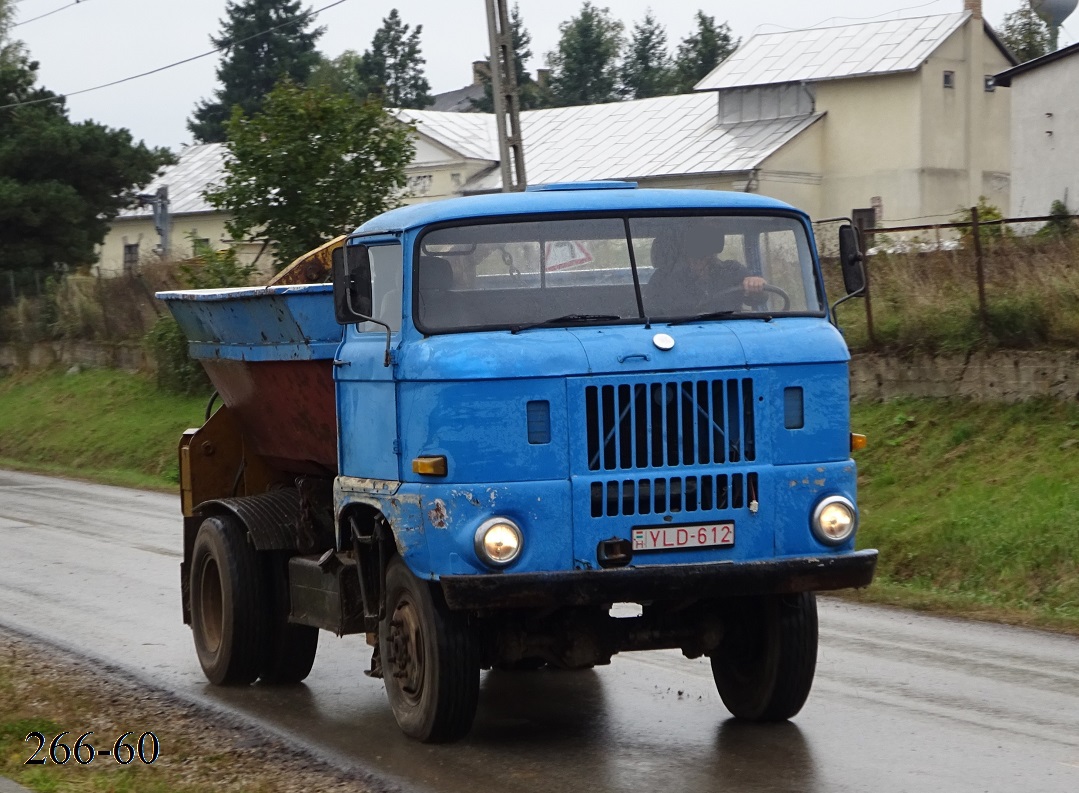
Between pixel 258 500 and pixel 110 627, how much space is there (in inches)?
101

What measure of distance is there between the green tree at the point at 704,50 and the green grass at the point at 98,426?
54342mm

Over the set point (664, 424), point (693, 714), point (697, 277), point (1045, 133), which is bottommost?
point (693, 714)

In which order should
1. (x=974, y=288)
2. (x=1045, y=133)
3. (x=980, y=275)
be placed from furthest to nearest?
(x=1045, y=133), (x=974, y=288), (x=980, y=275)

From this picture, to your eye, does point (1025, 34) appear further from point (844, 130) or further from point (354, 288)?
point (354, 288)

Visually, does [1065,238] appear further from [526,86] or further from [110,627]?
[526,86]

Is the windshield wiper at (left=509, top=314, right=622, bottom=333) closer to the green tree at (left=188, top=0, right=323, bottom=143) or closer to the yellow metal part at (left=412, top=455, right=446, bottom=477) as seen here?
the yellow metal part at (left=412, top=455, right=446, bottom=477)

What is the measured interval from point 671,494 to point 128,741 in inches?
114

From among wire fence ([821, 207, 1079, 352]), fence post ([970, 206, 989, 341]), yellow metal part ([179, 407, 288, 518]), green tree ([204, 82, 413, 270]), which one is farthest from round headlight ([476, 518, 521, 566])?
green tree ([204, 82, 413, 270])

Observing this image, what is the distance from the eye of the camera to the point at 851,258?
26.2 feet

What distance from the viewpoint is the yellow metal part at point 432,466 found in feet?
22.8

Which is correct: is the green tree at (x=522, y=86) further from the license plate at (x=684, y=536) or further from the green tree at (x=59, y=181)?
the license plate at (x=684, y=536)

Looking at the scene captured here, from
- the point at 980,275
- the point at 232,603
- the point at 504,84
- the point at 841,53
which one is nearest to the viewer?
the point at 232,603

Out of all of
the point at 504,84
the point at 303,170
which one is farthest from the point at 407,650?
the point at 303,170

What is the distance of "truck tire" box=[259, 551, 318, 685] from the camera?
9.25 m
